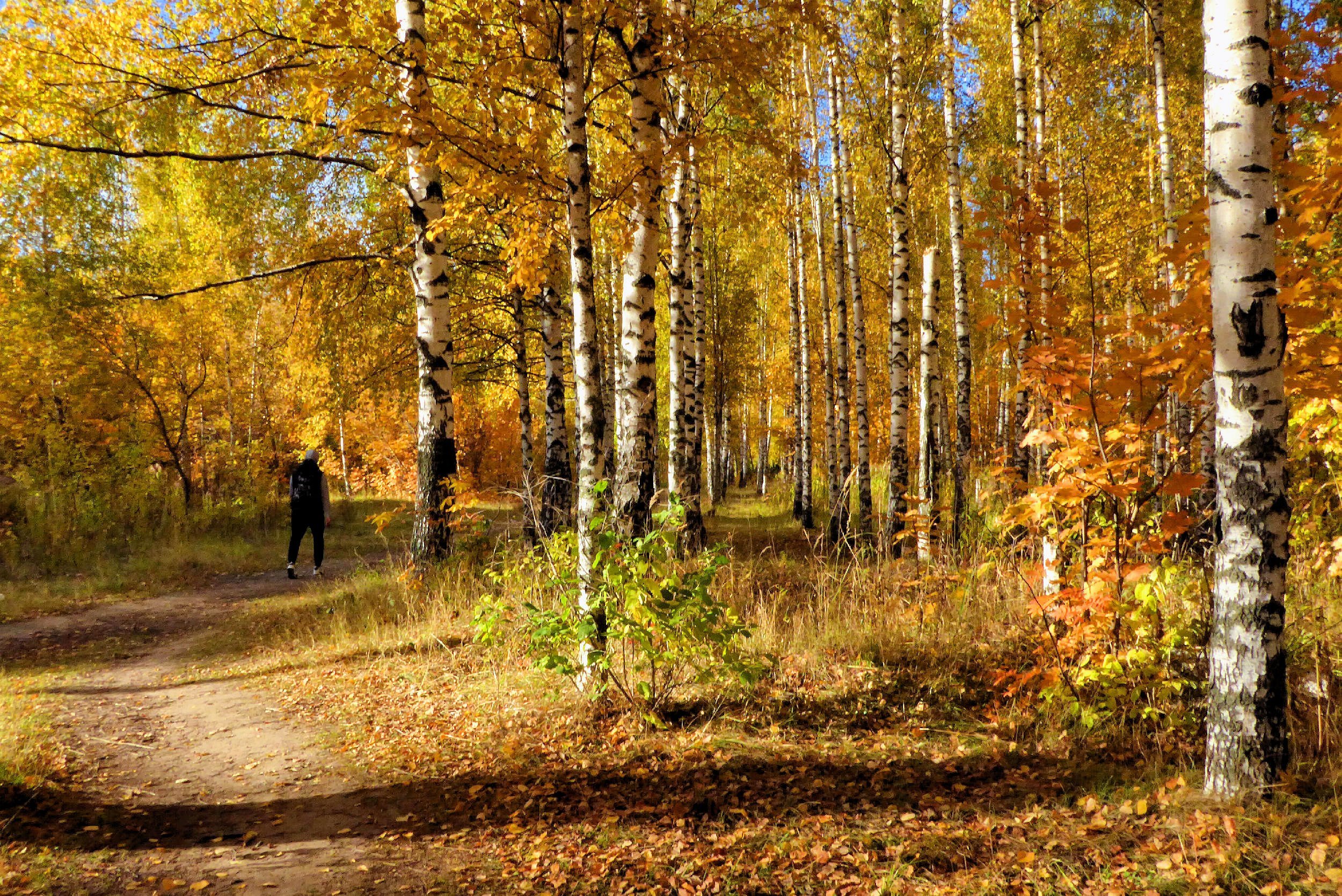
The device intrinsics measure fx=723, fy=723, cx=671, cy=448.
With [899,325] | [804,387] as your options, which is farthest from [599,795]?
[804,387]

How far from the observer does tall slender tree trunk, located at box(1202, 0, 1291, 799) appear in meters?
2.76

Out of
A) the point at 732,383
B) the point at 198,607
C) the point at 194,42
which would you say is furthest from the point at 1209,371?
the point at 732,383

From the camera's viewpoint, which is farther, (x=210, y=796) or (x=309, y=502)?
(x=309, y=502)

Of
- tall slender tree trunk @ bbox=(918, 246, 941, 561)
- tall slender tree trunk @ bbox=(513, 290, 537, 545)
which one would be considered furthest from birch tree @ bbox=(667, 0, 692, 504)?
tall slender tree trunk @ bbox=(918, 246, 941, 561)

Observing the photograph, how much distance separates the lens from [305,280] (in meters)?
9.30

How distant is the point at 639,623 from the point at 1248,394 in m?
2.96

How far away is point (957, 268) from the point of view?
9945 millimetres

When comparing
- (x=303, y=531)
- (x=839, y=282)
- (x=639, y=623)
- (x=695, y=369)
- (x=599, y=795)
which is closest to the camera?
(x=599, y=795)

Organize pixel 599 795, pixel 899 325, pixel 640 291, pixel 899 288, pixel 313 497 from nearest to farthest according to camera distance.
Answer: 1. pixel 599 795
2. pixel 640 291
3. pixel 899 288
4. pixel 899 325
5. pixel 313 497

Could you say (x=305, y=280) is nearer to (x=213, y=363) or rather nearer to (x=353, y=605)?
(x=353, y=605)

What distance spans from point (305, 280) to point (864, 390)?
8.46 m

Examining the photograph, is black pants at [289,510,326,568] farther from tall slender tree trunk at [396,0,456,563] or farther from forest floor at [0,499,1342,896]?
forest floor at [0,499,1342,896]

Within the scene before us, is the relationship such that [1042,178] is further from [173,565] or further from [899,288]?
[173,565]

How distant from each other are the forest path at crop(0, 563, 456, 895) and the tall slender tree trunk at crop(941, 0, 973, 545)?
22.0 feet
